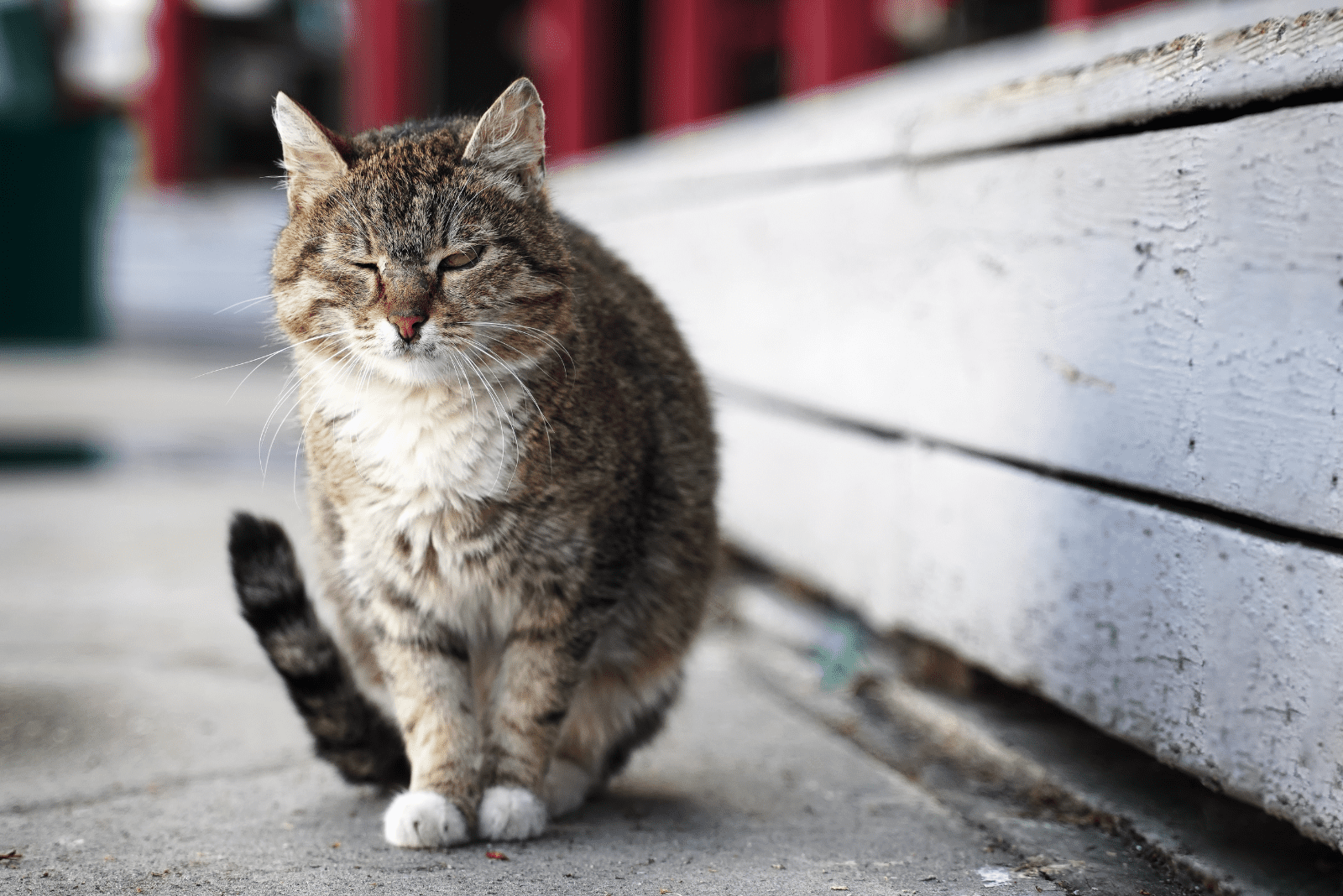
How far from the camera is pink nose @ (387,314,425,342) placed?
1.84m

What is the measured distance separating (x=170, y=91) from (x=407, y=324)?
33.9 feet

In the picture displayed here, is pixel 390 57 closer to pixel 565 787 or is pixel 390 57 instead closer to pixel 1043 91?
pixel 1043 91

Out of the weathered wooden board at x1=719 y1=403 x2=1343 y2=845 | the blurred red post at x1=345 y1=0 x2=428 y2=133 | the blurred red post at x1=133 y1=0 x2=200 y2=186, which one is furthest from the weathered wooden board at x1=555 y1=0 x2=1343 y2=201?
the blurred red post at x1=133 y1=0 x2=200 y2=186

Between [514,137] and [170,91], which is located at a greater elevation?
[170,91]

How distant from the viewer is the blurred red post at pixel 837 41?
412 cm

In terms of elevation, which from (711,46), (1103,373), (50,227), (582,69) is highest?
(582,69)

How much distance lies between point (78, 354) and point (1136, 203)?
10.6 metres

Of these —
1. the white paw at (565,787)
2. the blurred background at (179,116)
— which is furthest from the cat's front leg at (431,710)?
the blurred background at (179,116)

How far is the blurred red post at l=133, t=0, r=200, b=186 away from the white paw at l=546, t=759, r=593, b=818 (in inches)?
407

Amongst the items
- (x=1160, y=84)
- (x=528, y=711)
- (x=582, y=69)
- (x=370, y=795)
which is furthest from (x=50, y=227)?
(x=1160, y=84)

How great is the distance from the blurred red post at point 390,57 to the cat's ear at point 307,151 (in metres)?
7.82

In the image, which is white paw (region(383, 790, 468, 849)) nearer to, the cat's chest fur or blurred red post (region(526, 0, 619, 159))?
the cat's chest fur

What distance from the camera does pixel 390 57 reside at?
31.3 feet

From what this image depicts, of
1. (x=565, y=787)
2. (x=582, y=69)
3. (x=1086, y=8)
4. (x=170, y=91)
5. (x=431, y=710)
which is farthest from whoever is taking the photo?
(x=170, y=91)
